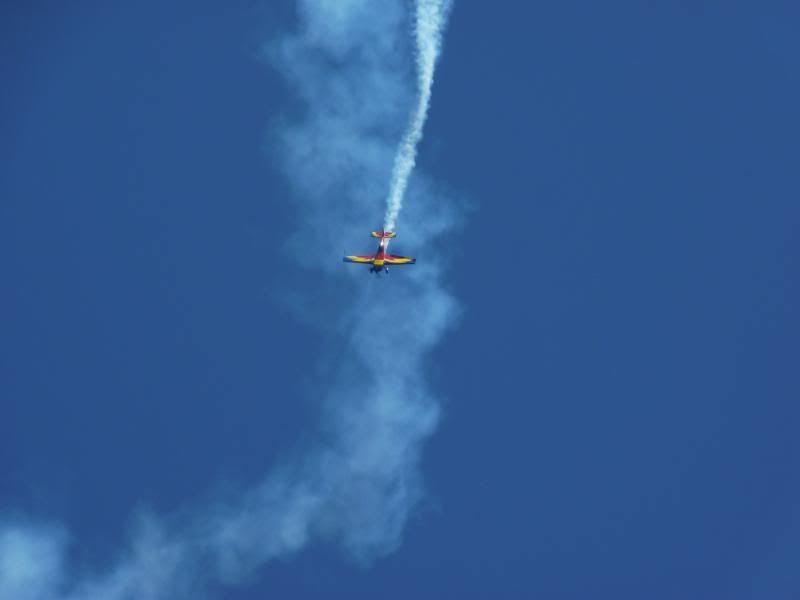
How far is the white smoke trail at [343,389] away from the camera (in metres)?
87.2

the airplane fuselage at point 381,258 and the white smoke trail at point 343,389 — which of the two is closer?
the airplane fuselage at point 381,258

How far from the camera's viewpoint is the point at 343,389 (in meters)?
88.4

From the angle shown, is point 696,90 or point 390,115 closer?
point 390,115

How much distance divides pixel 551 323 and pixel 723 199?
47.0 feet

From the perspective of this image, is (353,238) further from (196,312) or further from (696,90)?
(696,90)

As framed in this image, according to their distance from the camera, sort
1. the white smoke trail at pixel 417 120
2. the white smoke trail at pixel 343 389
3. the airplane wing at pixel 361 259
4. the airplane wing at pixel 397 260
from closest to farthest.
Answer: the airplane wing at pixel 361 259 < the airplane wing at pixel 397 260 < the white smoke trail at pixel 417 120 < the white smoke trail at pixel 343 389

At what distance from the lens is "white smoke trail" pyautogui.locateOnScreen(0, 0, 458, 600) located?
286ft

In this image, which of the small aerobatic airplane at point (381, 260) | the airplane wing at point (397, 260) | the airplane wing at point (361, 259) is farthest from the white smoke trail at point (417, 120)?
the airplane wing at point (361, 259)

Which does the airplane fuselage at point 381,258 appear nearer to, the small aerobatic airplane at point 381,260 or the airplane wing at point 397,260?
the small aerobatic airplane at point 381,260

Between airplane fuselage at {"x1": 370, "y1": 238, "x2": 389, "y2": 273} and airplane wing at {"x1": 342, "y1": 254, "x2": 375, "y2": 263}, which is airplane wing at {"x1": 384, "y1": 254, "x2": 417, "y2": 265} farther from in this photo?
airplane wing at {"x1": 342, "y1": 254, "x2": 375, "y2": 263}

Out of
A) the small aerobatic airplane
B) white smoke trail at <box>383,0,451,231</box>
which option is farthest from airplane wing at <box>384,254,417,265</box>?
white smoke trail at <box>383,0,451,231</box>

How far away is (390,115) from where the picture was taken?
283ft

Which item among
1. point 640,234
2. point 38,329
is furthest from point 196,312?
point 640,234

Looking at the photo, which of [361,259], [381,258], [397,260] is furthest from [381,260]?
[361,259]
